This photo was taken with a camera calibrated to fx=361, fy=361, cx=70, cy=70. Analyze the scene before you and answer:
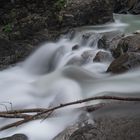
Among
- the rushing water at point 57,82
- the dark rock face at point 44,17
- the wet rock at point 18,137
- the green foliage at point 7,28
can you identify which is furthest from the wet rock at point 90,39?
the wet rock at point 18,137

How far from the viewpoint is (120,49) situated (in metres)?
9.15

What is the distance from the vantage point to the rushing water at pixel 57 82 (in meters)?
5.82

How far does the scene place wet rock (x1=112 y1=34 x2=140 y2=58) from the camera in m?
8.89

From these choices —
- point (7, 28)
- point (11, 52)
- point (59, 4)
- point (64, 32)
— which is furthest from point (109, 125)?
point (59, 4)

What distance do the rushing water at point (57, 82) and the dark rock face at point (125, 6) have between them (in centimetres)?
494

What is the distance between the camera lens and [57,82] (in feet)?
26.6

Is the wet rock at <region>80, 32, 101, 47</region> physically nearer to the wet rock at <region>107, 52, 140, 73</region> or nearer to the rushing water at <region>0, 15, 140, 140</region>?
the rushing water at <region>0, 15, 140, 140</region>

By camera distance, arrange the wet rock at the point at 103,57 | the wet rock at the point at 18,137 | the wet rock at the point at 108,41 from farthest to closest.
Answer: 1. the wet rock at the point at 108,41
2. the wet rock at the point at 103,57
3. the wet rock at the point at 18,137

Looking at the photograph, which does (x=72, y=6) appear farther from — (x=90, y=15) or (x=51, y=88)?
(x=51, y=88)

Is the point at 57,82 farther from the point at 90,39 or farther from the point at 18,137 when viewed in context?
the point at 18,137

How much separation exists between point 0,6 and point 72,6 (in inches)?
94.0

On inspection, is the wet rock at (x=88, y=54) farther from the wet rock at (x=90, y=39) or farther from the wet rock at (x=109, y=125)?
the wet rock at (x=109, y=125)

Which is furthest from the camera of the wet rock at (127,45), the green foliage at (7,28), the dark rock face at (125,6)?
the dark rock face at (125,6)

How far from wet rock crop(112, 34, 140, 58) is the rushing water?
46 centimetres
